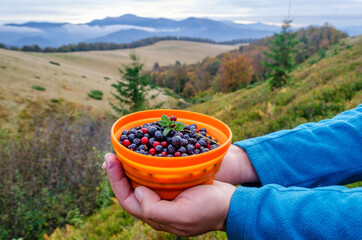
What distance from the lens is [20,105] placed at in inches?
614

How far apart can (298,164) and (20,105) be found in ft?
61.5

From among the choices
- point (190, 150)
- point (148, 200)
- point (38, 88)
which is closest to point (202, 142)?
point (190, 150)

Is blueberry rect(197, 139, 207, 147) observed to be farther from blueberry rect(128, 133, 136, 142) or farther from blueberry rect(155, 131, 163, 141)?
blueberry rect(128, 133, 136, 142)

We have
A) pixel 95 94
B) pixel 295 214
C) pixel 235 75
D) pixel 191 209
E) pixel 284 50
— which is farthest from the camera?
pixel 235 75

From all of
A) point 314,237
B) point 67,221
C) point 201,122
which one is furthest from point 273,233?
point 67,221

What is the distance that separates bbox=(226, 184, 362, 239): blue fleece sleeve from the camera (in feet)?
3.13

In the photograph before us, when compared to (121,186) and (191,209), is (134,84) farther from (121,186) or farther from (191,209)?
(191,209)

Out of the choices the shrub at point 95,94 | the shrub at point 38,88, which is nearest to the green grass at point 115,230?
the shrub at point 38,88

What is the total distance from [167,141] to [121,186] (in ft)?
1.44

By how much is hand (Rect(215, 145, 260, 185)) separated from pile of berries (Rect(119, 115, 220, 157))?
0.38 metres

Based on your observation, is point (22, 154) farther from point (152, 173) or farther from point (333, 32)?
point (333, 32)

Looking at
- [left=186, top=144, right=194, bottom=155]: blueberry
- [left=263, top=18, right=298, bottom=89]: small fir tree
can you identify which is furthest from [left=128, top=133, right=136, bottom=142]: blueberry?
[left=263, top=18, right=298, bottom=89]: small fir tree

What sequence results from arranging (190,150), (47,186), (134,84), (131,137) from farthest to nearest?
1. (134,84)
2. (47,186)
3. (131,137)
4. (190,150)

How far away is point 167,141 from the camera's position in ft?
4.50
